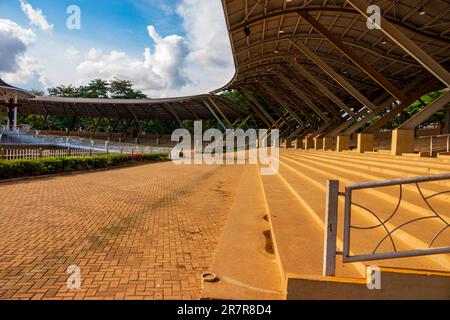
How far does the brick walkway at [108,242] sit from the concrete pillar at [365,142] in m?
8.10

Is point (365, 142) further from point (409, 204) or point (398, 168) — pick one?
point (409, 204)

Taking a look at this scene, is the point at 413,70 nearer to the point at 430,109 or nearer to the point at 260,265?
the point at 430,109

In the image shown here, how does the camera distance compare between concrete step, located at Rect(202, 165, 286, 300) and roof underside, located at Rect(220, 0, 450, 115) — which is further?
roof underside, located at Rect(220, 0, 450, 115)

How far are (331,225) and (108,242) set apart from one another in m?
4.05

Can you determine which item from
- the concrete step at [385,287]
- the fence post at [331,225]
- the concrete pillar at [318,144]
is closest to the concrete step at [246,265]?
the concrete step at [385,287]

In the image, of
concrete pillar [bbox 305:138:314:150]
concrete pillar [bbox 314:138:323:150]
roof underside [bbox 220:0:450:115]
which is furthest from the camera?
concrete pillar [bbox 305:138:314:150]

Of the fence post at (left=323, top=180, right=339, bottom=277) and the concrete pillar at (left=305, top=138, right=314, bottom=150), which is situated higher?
the concrete pillar at (left=305, top=138, right=314, bottom=150)

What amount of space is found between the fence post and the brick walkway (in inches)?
64.1

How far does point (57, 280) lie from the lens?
374 centimetres

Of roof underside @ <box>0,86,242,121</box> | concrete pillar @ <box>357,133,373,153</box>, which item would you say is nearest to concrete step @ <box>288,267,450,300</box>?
concrete pillar @ <box>357,133,373,153</box>

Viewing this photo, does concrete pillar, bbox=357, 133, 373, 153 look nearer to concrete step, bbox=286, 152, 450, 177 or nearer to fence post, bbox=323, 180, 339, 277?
concrete step, bbox=286, 152, 450, 177

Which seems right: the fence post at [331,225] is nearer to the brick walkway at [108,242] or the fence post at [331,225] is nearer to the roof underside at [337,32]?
the brick walkway at [108,242]

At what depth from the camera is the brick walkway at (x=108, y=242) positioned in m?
3.62

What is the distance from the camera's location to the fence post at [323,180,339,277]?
2.71m
